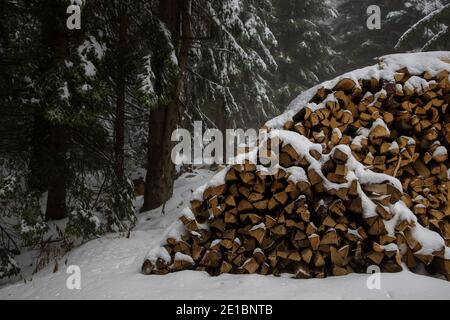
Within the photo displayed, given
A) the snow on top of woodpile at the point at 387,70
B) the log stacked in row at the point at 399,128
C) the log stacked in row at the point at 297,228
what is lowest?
the log stacked in row at the point at 297,228

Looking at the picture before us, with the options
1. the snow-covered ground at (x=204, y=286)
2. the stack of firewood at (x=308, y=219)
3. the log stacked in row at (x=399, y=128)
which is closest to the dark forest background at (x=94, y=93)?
the snow-covered ground at (x=204, y=286)

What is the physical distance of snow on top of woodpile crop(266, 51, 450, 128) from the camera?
4.27 m

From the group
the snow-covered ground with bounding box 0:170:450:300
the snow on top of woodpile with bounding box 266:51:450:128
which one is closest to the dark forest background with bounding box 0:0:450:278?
the snow-covered ground with bounding box 0:170:450:300

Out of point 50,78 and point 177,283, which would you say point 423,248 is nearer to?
point 177,283

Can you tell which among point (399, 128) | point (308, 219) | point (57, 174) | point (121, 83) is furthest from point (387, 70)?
point (57, 174)

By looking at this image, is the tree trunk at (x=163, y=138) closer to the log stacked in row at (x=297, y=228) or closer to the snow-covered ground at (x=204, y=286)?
the snow-covered ground at (x=204, y=286)

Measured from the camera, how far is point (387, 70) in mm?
4477

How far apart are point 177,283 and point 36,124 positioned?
4.58 metres

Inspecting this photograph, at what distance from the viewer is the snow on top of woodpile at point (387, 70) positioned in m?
4.27

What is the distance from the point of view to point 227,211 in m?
3.76

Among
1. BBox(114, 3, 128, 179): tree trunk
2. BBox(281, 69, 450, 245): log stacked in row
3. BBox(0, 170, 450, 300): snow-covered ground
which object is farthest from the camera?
BBox(114, 3, 128, 179): tree trunk

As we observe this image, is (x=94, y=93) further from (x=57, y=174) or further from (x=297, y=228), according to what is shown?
(x=297, y=228)

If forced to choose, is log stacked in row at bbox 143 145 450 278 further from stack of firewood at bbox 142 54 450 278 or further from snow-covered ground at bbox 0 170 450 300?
snow-covered ground at bbox 0 170 450 300
